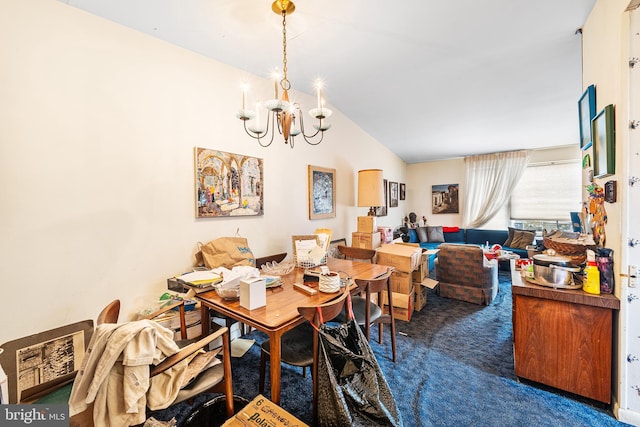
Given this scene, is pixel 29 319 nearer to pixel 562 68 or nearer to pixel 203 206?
pixel 203 206

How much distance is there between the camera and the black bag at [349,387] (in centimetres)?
117

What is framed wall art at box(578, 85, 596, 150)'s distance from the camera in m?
1.84

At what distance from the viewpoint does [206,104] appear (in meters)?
2.30

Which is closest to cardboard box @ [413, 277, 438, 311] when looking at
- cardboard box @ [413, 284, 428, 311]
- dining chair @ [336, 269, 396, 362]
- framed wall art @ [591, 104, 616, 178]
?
cardboard box @ [413, 284, 428, 311]

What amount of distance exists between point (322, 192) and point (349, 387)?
2.54 metres

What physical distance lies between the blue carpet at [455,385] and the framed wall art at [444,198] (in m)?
3.80

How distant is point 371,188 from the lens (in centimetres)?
379

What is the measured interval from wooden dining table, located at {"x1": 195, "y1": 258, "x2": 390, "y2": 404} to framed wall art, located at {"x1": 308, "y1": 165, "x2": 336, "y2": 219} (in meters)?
1.45

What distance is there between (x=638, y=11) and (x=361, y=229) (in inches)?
112

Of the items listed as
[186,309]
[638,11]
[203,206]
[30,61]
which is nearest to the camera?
[638,11]

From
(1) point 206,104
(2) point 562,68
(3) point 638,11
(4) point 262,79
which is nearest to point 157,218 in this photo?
(1) point 206,104

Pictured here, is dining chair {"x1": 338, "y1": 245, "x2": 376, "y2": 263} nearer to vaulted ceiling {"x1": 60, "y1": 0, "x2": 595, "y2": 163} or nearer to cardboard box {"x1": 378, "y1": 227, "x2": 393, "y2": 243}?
cardboard box {"x1": 378, "y1": 227, "x2": 393, "y2": 243}

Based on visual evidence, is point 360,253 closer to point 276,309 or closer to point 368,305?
point 368,305

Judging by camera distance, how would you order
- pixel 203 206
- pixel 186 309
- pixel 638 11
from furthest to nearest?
pixel 203 206
pixel 186 309
pixel 638 11
